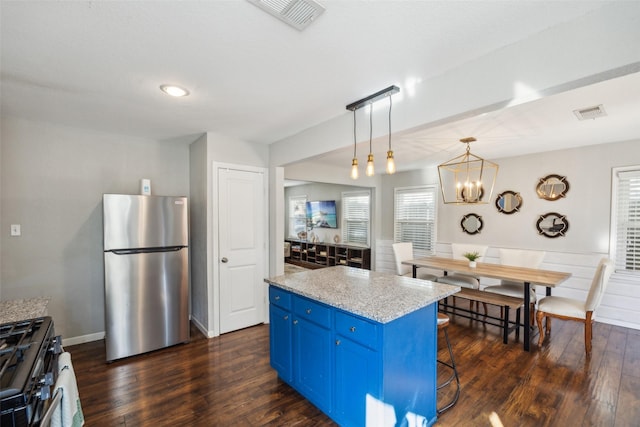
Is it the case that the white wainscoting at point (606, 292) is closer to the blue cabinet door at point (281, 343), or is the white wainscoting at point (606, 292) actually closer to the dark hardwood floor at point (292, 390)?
the dark hardwood floor at point (292, 390)

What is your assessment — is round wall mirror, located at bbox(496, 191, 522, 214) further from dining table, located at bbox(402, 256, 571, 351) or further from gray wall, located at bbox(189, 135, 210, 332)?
gray wall, located at bbox(189, 135, 210, 332)

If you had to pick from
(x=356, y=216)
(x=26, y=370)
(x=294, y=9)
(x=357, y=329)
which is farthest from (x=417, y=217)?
(x=26, y=370)

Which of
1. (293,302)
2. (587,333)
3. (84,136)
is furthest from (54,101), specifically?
(587,333)

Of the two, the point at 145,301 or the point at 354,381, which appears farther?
the point at 145,301

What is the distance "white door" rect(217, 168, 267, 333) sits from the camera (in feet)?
11.6

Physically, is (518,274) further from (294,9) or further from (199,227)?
(199,227)

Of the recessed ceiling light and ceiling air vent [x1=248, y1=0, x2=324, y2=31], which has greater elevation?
ceiling air vent [x1=248, y1=0, x2=324, y2=31]

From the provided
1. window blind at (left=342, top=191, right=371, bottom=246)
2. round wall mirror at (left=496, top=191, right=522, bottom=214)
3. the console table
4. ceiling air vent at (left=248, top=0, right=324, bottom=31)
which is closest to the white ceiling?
ceiling air vent at (left=248, top=0, right=324, bottom=31)

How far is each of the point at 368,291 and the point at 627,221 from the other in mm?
3986

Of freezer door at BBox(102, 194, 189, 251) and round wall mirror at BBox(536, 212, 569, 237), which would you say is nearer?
freezer door at BBox(102, 194, 189, 251)

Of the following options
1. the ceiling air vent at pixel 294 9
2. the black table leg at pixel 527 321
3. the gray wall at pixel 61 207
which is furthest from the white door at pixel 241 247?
the black table leg at pixel 527 321

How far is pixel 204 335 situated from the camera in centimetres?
350

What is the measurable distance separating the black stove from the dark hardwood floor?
1031mm

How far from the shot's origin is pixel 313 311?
210 centimetres
